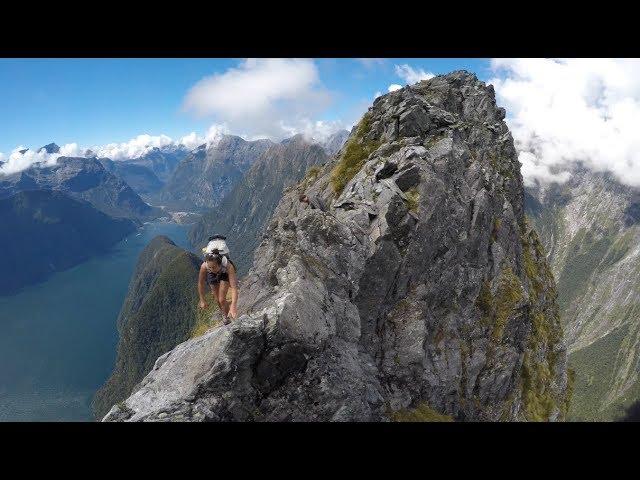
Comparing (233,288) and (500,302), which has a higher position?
(500,302)

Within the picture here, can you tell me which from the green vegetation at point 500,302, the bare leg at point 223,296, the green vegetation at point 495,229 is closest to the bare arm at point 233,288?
the bare leg at point 223,296

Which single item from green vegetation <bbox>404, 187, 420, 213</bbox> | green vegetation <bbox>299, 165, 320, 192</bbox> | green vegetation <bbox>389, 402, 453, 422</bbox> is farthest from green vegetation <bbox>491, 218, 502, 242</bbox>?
green vegetation <bbox>299, 165, 320, 192</bbox>

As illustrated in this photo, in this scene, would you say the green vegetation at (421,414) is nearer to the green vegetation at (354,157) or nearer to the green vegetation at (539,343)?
the green vegetation at (539,343)

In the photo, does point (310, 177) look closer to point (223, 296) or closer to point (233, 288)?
point (223, 296)

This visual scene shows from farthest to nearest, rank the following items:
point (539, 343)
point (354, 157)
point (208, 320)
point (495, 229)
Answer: point (539, 343)
point (354, 157)
point (495, 229)
point (208, 320)

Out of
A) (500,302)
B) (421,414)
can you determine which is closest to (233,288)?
(421,414)
